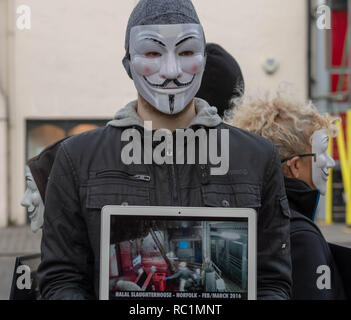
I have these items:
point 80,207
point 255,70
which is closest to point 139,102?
point 80,207

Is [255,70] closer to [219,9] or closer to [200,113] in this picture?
[219,9]

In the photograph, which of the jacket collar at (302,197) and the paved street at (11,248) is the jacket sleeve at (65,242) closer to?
the jacket collar at (302,197)

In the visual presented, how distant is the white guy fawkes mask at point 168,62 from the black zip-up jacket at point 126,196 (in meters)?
0.06

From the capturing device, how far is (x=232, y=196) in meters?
1.36

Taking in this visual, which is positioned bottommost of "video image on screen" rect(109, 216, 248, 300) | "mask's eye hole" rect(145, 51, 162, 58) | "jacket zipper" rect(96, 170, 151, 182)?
"video image on screen" rect(109, 216, 248, 300)

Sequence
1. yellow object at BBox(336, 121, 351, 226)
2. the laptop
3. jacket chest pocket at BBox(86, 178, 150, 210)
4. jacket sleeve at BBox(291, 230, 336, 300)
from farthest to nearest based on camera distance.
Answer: yellow object at BBox(336, 121, 351, 226) < jacket sleeve at BBox(291, 230, 336, 300) < jacket chest pocket at BBox(86, 178, 150, 210) < the laptop

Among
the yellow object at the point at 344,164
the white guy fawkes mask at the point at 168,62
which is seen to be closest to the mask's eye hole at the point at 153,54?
the white guy fawkes mask at the point at 168,62

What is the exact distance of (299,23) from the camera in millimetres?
2291

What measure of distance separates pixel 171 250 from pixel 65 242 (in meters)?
0.26

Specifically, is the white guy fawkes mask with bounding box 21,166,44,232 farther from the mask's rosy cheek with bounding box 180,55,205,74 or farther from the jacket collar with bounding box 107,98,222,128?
the mask's rosy cheek with bounding box 180,55,205,74

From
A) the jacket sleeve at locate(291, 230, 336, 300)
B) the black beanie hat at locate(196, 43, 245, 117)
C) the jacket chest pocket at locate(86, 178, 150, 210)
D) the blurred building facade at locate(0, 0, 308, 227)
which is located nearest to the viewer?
the jacket chest pocket at locate(86, 178, 150, 210)

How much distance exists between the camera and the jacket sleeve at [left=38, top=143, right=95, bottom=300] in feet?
4.41

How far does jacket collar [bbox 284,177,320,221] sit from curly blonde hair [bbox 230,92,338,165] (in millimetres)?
104

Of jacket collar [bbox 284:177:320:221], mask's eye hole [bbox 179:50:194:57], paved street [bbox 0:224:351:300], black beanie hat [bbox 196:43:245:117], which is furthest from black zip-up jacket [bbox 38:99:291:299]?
paved street [bbox 0:224:351:300]
